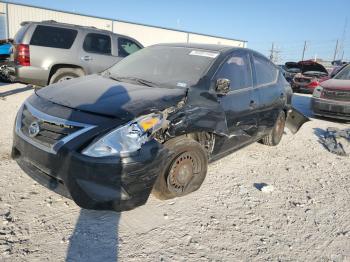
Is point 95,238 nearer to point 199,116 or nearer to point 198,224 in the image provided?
point 198,224

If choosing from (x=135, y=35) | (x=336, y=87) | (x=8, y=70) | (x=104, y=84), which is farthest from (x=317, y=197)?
(x=135, y=35)

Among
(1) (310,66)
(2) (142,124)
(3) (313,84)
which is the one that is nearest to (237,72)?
(2) (142,124)

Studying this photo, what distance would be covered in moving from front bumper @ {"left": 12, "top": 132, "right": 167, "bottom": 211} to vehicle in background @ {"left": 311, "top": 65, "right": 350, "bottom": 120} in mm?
6876

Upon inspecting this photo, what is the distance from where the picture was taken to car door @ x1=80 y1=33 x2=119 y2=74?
7.88 metres

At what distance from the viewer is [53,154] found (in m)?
2.65

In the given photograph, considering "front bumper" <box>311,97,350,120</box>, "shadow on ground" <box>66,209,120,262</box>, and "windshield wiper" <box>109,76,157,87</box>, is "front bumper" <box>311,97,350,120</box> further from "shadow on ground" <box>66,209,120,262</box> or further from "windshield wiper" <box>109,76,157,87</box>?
"shadow on ground" <box>66,209,120,262</box>

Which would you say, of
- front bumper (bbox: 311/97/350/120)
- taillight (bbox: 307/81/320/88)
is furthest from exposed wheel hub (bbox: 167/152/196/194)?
taillight (bbox: 307/81/320/88)

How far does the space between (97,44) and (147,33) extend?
23.3m

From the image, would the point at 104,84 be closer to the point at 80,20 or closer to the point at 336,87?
the point at 336,87

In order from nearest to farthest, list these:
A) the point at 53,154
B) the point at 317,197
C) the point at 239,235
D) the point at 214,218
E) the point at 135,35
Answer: the point at 53,154 < the point at 239,235 < the point at 214,218 < the point at 317,197 < the point at 135,35

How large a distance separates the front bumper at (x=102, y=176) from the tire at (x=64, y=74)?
5.02m

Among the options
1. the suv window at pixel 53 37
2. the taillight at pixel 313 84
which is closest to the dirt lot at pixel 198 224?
the suv window at pixel 53 37

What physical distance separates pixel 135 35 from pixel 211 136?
1087 inches

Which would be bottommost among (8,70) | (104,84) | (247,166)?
(247,166)
